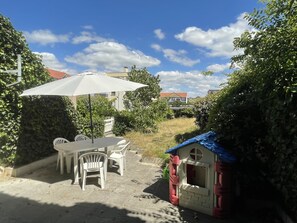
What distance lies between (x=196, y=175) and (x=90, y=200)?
244 cm

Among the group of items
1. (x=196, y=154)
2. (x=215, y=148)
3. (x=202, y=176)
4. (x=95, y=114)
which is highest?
(x=95, y=114)

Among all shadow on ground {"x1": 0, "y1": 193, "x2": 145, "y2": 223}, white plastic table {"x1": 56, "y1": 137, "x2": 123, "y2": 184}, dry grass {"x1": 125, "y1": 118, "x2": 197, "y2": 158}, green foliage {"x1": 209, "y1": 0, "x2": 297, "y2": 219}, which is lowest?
shadow on ground {"x1": 0, "y1": 193, "x2": 145, "y2": 223}

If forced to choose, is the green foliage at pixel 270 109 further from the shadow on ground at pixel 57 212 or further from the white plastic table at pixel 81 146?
the white plastic table at pixel 81 146

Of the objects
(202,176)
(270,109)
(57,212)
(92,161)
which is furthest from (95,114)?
(270,109)

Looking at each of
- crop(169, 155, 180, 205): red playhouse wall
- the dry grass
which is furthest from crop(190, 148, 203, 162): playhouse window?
the dry grass

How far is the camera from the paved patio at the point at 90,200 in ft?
14.3

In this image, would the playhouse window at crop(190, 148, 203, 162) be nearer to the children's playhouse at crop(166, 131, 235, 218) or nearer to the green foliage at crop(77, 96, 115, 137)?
the children's playhouse at crop(166, 131, 235, 218)

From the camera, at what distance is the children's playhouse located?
422cm

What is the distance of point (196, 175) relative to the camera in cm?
483

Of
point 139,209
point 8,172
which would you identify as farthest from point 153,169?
point 8,172

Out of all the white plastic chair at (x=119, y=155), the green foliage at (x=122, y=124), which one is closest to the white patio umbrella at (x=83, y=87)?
the white plastic chair at (x=119, y=155)

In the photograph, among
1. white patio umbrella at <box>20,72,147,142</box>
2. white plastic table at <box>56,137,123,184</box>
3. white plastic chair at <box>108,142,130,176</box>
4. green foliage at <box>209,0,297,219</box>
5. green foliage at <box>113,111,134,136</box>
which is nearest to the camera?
green foliage at <box>209,0,297,219</box>

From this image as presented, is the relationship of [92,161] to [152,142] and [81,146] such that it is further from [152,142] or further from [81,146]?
[152,142]

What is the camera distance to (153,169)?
7.32 m
